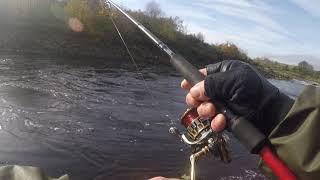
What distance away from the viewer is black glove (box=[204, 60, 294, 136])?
2.36 m

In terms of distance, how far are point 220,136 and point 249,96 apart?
1.22 ft

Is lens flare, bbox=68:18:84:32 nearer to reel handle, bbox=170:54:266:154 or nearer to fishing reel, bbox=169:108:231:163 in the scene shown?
fishing reel, bbox=169:108:231:163

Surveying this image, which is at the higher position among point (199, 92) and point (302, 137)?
point (199, 92)

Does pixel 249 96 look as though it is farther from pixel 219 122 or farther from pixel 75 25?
pixel 75 25

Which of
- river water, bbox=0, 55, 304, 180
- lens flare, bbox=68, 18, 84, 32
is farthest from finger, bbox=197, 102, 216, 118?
lens flare, bbox=68, 18, 84, 32

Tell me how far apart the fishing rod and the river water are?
16.1ft

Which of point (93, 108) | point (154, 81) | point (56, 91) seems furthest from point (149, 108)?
point (154, 81)

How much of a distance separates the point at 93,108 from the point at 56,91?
7.14 ft

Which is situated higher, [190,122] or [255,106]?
[255,106]

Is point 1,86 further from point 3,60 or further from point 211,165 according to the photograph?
point 211,165

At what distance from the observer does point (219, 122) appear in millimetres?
2422

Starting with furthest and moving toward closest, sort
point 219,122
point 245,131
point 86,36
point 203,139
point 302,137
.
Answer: point 86,36, point 203,139, point 219,122, point 245,131, point 302,137

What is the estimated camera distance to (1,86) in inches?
496

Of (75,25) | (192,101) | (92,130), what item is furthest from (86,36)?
(192,101)
